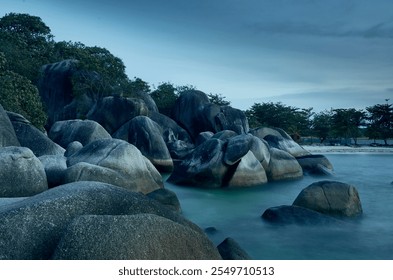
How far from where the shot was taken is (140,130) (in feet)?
51.9

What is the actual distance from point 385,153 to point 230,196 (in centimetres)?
2141

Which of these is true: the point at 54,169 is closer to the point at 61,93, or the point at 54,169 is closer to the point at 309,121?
the point at 61,93

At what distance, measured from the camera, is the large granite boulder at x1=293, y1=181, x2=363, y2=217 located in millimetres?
7100

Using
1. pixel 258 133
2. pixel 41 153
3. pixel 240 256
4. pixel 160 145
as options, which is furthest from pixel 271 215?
pixel 258 133

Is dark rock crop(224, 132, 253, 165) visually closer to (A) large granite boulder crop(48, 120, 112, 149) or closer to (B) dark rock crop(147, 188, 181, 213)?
(B) dark rock crop(147, 188, 181, 213)

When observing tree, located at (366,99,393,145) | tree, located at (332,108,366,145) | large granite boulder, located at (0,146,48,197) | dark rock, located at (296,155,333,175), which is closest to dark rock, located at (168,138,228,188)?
large granite boulder, located at (0,146,48,197)

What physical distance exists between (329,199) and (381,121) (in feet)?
44.0

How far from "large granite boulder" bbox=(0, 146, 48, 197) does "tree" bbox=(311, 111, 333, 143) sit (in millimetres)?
32796

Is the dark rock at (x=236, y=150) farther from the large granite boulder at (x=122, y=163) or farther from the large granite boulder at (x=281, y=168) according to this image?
the large granite boulder at (x=122, y=163)

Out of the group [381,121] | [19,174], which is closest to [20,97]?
[19,174]

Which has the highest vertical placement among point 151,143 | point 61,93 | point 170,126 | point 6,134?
point 61,93

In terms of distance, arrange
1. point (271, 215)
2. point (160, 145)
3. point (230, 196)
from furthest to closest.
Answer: point (160, 145) → point (230, 196) → point (271, 215)

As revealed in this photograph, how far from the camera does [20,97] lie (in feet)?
44.5
